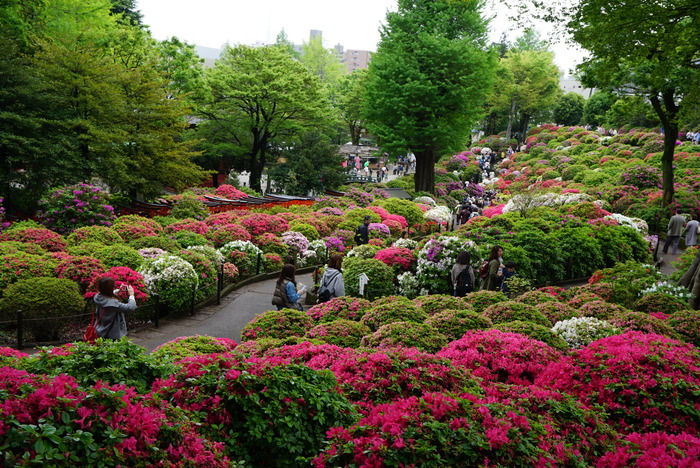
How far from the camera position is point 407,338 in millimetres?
6242

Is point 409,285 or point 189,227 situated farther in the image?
point 189,227

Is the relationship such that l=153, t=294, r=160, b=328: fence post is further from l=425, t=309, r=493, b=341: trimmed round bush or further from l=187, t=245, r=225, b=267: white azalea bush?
l=425, t=309, r=493, b=341: trimmed round bush

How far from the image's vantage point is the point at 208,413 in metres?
3.51

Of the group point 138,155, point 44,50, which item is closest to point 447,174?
point 138,155

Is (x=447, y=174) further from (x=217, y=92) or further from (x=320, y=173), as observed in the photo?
(x=217, y=92)

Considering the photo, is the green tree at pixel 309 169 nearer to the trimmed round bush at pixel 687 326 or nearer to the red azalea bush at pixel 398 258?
the red azalea bush at pixel 398 258

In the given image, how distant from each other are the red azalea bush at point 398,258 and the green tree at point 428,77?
680 inches

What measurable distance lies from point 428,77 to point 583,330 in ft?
80.4

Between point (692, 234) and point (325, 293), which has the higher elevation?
point (692, 234)

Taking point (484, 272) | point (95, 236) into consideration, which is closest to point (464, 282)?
point (484, 272)

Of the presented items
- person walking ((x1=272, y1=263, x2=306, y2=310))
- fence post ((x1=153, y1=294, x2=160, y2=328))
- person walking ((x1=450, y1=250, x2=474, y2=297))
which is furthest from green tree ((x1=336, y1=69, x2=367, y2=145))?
person walking ((x1=272, y1=263, x2=306, y2=310))

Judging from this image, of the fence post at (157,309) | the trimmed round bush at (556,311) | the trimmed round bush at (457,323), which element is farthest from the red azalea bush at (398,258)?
the fence post at (157,309)

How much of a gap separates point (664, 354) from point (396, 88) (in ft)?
85.6

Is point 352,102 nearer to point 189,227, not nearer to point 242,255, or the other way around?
point 189,227
